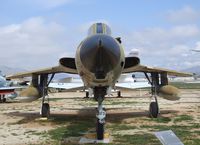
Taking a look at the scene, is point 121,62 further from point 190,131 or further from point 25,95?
point 25,95

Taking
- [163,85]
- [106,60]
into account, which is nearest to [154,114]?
[163,85]

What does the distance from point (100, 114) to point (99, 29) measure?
99.9 inches

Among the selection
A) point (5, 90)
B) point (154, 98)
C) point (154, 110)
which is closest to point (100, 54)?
point (154, 110)

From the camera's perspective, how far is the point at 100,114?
33.6 feet

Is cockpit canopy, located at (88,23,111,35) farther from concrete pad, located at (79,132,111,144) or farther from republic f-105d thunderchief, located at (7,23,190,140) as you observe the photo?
concrete pad, located at (79,132,111,144)

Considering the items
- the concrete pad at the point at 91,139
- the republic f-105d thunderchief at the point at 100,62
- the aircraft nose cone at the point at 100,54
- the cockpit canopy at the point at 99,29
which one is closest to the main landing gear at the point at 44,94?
the republic f-105d thunderchief at the point at 100,62

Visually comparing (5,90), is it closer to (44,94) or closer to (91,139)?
(44,94)

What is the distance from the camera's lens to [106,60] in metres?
9.11

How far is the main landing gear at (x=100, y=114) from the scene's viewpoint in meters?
10.3

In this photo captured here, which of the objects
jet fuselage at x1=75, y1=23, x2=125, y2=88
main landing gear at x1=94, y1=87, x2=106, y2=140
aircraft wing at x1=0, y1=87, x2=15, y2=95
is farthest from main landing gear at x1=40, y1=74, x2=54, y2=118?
aircraft wing at x1=0, y1=87, x2=15, y2=95

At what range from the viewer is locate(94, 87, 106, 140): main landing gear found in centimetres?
1027

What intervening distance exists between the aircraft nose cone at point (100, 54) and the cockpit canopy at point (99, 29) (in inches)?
49.4

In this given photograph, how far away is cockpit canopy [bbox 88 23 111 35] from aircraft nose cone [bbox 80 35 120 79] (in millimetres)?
1256

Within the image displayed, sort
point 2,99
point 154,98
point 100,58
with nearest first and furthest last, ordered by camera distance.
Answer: point 100,58, point 154,98, point 2,99
